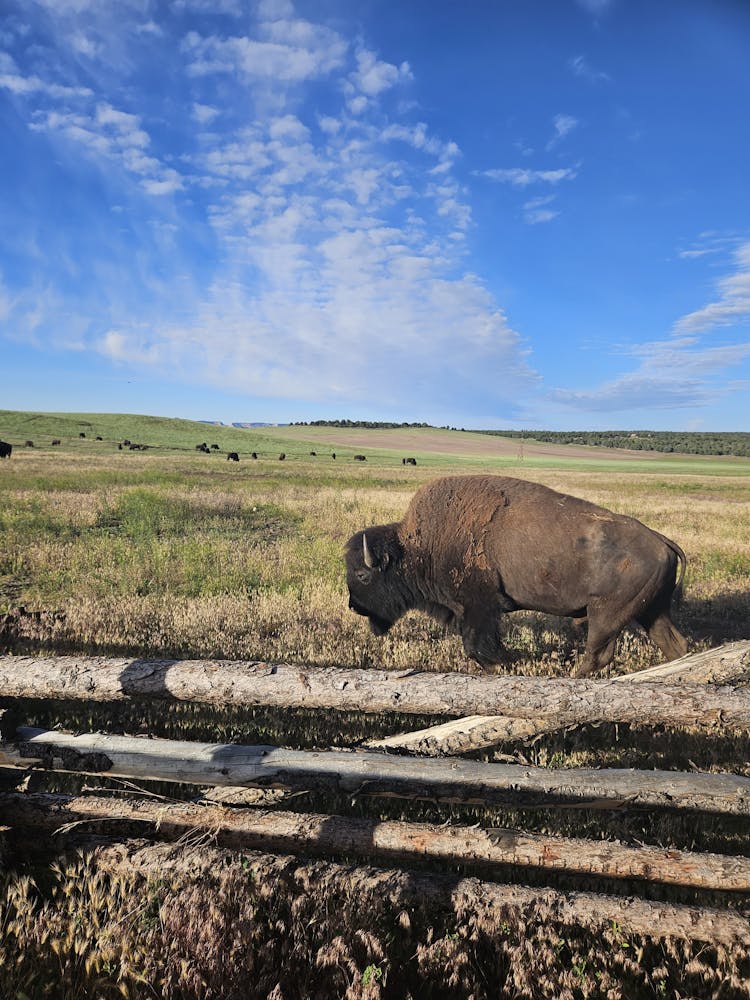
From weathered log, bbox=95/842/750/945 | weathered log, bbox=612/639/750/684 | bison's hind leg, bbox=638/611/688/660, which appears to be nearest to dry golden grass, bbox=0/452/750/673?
bison's hind leg, bbox=638/611/688/660

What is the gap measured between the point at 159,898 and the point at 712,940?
224cm

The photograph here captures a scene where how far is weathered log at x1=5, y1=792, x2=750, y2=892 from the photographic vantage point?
236 centimetres

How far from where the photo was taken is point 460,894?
2285 millimetres

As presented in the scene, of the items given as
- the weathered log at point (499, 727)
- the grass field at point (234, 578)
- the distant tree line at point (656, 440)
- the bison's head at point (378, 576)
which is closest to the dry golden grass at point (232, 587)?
the grass field at point (234, 578)

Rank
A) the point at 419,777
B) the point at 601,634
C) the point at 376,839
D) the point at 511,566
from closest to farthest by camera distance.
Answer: the point at 376,839 → the point at 419,777 → the point at 601,634 → the point at 511,566

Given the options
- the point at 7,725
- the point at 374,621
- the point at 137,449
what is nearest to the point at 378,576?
the point at 374,621

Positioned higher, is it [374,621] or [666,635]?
[666,635]

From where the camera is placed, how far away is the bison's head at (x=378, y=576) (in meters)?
6.57

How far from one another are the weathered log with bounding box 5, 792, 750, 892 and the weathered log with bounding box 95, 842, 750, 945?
132mm

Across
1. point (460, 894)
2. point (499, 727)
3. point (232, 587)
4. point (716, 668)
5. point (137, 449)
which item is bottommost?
point (232, 587)

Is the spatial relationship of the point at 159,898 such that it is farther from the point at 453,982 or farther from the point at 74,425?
the point at 74,425

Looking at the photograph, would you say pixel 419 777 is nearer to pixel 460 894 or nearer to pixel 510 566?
pixel 460 894

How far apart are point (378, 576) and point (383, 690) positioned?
11.2ft

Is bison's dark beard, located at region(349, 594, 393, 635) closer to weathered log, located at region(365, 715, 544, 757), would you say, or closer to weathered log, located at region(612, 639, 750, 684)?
weathered log, located at region(365, 715, 544, 757)
